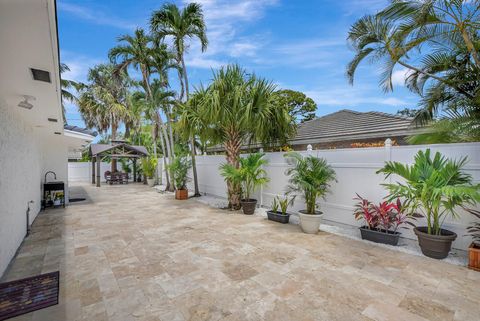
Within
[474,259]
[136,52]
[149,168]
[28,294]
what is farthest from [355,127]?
[149,168]

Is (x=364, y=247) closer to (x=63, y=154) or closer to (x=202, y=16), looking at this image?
(x=202, y=16)

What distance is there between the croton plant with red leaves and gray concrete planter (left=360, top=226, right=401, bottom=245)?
9 cm

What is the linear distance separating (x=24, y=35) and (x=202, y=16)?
27.8 ft

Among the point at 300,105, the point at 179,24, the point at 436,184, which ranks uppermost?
the point at 179,24

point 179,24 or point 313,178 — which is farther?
point 179,24

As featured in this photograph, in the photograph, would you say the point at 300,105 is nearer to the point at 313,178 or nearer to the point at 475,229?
the point at 313,178

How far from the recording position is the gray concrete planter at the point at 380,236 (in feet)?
13.2

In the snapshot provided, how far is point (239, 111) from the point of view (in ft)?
20.4

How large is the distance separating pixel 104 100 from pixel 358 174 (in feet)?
56.5

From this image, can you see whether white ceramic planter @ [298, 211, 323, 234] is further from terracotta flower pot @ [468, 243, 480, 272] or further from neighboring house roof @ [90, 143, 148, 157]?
neighboring house roof @ [90, 143, 148, 157]

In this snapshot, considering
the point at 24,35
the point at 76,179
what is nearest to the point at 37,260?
the point at 24,35

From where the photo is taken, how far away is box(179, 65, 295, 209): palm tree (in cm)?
617

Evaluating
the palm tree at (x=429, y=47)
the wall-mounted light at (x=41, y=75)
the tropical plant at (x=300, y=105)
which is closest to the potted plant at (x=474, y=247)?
the palm tree at (x=429, y=47)

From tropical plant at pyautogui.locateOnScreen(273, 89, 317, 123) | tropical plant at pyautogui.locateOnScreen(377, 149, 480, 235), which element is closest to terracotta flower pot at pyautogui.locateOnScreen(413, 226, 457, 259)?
tropical plant at pyautogui.locateOnScreen(377, 149, 480, 235)
